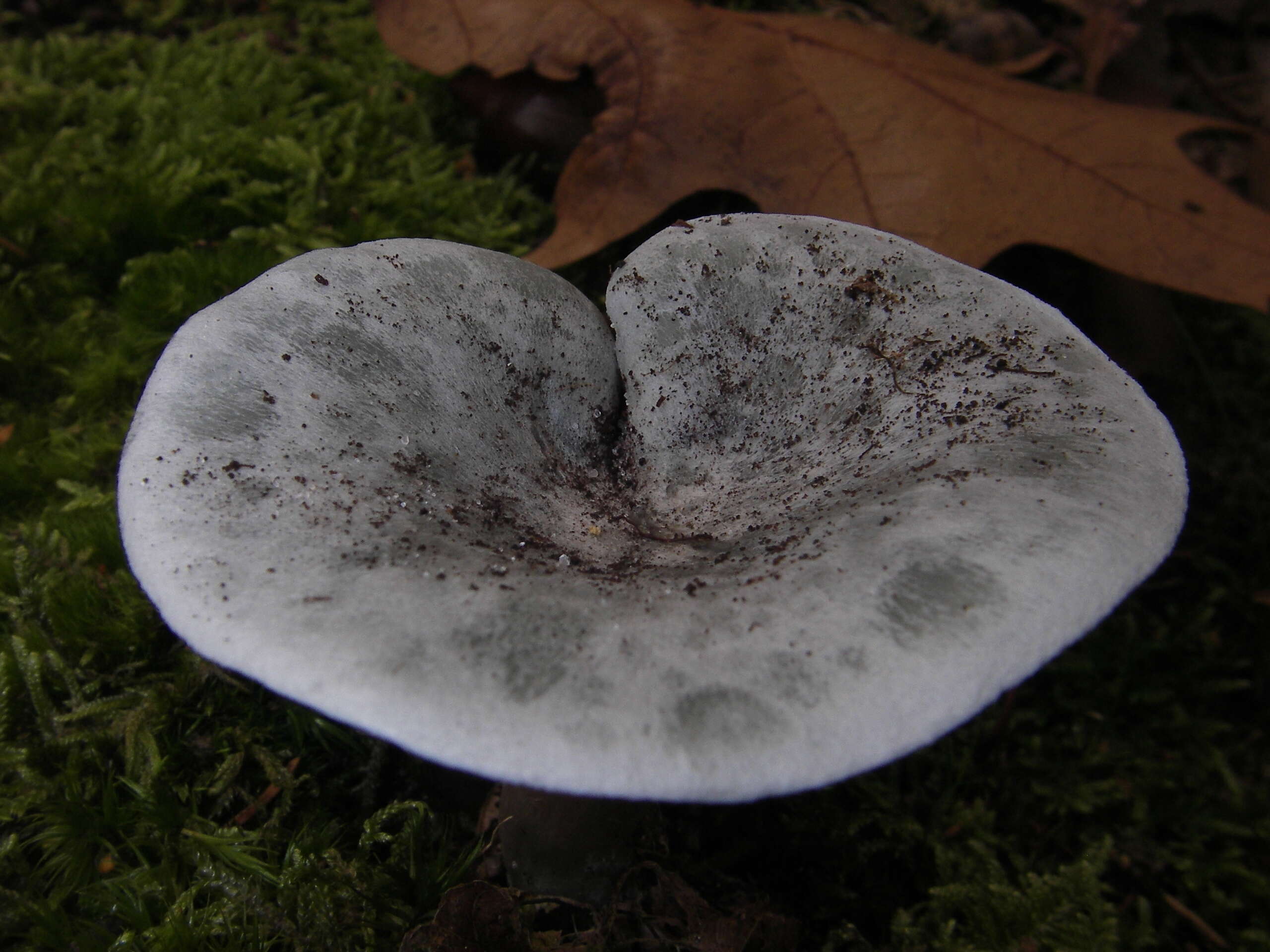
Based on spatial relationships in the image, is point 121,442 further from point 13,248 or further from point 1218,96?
point 1218,96

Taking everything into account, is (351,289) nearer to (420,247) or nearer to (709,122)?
(420,247)

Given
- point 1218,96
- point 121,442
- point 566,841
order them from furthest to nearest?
point 1218,96
point 121,442
point 566,841

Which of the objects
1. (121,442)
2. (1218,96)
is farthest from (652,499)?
(1218,96)

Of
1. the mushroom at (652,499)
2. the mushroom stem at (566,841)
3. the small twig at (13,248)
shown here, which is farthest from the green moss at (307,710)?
the mushroom at (652,499)

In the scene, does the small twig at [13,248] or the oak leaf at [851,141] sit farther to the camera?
the small twig at [13,248]

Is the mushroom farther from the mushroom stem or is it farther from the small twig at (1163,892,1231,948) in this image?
the small twig at (1163,892,1231,948)

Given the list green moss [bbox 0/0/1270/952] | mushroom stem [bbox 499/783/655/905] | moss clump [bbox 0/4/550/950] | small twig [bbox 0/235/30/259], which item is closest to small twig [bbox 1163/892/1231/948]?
green moss [bbox 0/0/1270/952]

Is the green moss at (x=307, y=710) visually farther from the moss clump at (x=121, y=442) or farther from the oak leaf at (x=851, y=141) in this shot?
the oak leaf at (x=851, y=141)
